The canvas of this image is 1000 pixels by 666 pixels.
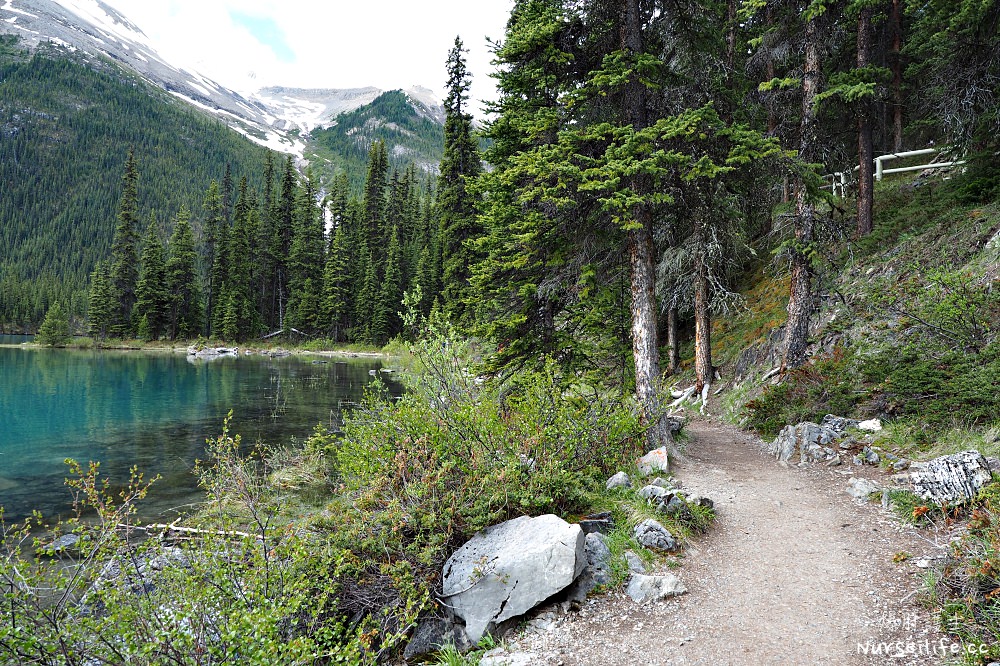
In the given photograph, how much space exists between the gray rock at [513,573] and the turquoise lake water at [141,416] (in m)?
8.39

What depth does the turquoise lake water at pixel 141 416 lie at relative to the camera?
12430 millimetres

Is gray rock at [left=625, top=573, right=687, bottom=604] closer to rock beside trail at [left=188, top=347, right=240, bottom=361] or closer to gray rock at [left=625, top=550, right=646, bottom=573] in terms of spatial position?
gray rock at [left=625, top=550, right=646, bottom=573]

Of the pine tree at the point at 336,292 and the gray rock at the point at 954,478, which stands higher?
the pine tree at the point at 336,292

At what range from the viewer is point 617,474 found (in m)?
6.96

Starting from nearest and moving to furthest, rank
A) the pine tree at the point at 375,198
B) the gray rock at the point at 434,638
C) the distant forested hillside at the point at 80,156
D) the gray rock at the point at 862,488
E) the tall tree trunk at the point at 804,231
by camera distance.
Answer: the gray rock at the point at 434,638 → the gray rock at the point at 862,488 → the tall tree trunk at the point at 804,231 → the pine tree at the point at 375,198 → the distant forested hillside at the point at 80,156

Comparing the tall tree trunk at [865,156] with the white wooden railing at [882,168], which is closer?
the tall tree trunk at [865,156]

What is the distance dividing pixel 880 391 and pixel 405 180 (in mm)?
68319

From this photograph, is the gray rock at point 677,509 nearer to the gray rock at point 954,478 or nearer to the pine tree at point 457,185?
the gray rock at point 954,478

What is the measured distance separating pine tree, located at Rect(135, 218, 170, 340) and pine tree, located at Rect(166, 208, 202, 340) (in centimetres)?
59

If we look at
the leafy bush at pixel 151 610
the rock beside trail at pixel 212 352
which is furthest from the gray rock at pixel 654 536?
the rock beside trail at pixel 212 352

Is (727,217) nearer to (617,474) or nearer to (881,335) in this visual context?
(881,335)

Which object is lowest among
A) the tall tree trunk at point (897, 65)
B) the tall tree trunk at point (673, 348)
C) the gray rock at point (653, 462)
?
the gray rock at point (653, 462)

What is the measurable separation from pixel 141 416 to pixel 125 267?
4830 centimetres

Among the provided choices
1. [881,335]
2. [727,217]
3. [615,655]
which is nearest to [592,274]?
[727,217]
